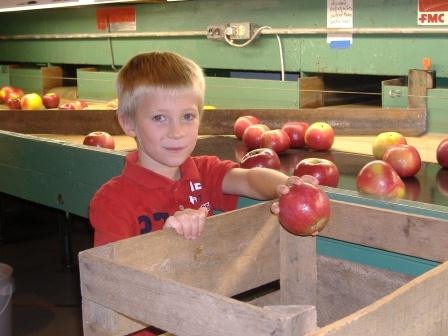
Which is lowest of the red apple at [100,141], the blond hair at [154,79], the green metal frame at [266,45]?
the red apple at [100,141]

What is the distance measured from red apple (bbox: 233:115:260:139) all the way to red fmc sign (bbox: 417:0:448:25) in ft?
2.60

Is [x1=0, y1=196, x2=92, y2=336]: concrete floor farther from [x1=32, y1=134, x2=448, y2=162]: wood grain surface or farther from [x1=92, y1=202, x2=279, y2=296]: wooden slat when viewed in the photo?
[x1=92, y1=202, x2=279, y2=296]: wooden slat

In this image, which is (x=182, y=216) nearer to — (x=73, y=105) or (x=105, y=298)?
(x=105, y=298)

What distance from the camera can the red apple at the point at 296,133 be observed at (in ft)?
7.69

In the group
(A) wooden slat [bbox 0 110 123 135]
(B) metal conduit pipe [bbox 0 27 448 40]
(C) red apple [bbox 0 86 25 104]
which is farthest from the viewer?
(C) red apple [bbox 0 86 25 104]

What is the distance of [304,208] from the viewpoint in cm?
140

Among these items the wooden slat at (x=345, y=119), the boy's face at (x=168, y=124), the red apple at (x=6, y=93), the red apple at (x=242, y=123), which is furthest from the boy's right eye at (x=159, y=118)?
the red apple at (x=6, y=93)

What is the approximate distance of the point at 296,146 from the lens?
2.37 m

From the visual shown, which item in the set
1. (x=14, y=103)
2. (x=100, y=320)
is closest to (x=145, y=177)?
(x=100, y=320)

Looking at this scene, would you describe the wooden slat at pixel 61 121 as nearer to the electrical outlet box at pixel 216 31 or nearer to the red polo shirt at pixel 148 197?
the electrical outlet box at pixel 216 31

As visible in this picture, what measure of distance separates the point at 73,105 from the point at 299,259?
199 cm

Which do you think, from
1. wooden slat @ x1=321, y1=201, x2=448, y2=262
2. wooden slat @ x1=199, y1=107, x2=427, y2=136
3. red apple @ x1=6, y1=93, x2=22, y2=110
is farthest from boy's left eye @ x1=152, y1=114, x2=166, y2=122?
red apple @ x1=6, y1=93, x2=22, y2=110

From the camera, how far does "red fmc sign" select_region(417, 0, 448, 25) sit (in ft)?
8.37

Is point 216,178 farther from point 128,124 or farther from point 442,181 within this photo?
point 442,181
